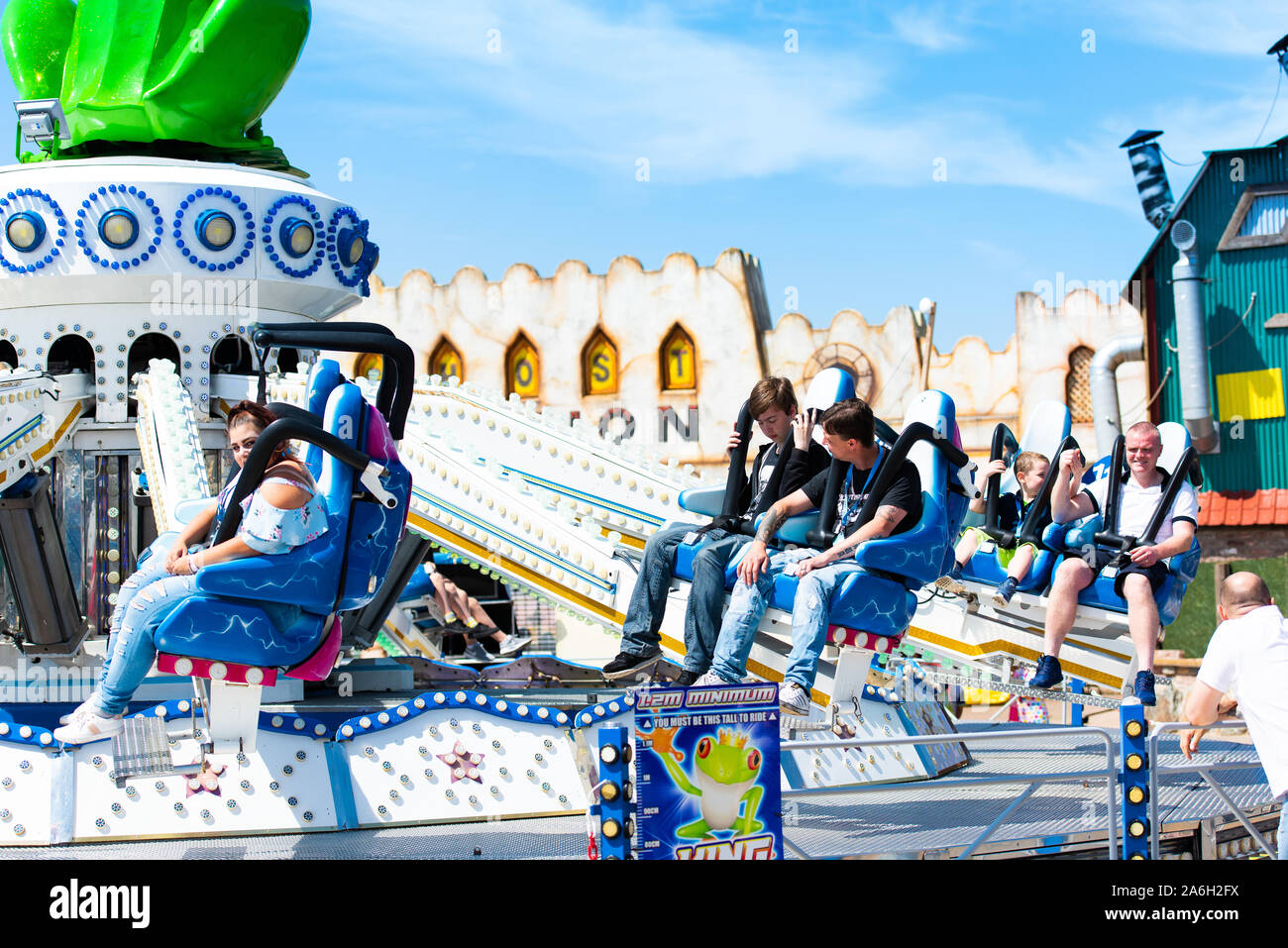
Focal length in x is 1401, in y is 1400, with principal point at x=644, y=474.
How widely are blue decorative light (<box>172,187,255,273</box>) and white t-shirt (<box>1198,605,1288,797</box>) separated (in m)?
5.82

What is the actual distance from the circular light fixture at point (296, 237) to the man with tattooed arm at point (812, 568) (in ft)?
12.2

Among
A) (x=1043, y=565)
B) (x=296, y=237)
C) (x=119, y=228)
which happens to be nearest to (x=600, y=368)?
(x=296, y=237)

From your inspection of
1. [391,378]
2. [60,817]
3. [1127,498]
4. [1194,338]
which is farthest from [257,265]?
[1194,338]

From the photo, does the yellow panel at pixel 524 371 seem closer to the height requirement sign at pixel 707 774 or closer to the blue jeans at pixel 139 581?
the blue jeans at pixel 139 581

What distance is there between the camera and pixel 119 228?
24.9ft

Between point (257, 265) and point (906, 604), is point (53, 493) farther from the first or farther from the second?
point (906, 604)

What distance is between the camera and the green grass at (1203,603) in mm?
14961

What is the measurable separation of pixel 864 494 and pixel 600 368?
14059 mm

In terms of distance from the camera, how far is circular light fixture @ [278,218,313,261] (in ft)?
26.2

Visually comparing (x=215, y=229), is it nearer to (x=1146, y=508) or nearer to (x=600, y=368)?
(x=1146, y=508)

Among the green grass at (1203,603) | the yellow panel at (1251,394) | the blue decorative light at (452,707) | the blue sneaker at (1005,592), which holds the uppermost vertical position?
the yellow panel at (1251,394)

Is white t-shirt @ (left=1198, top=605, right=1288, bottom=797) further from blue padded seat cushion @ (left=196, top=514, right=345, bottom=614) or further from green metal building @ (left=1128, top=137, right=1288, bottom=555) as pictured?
green metal building @ (left=1128, top=137, right=1288, bottom=555)

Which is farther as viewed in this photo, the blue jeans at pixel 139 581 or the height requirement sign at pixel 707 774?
the blue jeans at pixel 139 581

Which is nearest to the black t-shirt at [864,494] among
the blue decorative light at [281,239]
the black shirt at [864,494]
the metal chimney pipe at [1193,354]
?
the black shirt at [864,494]
